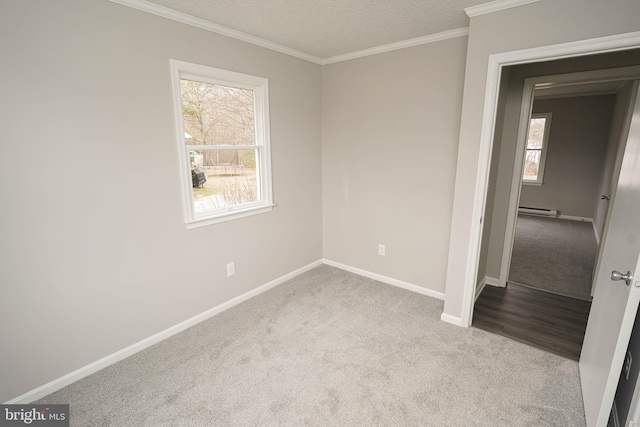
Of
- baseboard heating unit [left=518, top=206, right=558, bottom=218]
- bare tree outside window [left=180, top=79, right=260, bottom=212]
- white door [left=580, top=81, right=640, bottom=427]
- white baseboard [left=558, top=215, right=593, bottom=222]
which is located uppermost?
bare tree outside window [left=180, top=79, right=260, bottom=212]

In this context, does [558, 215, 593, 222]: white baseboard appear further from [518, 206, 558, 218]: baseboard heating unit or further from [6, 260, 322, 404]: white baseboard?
[6, 260, 322, 404]: white baseboard

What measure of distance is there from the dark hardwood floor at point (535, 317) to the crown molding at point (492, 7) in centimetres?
243

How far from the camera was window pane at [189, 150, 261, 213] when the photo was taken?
2.62 meters

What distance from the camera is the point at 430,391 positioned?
6.28 feet

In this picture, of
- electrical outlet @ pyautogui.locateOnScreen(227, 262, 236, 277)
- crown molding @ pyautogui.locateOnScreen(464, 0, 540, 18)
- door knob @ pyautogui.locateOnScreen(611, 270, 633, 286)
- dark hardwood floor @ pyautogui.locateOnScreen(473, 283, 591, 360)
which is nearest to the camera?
door knob @ pyautogui.locateOnScreen(611, 270, 633, 286)

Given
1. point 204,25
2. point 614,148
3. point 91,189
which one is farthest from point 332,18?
point 614,148

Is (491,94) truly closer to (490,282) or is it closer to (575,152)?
(490,282)

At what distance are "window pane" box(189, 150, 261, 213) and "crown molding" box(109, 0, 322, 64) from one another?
0.96 metres

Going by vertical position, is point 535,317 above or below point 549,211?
below

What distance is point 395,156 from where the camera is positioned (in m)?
3.15

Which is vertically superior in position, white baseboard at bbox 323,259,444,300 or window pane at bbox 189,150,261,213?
window pane at bbox 189,150,261,213

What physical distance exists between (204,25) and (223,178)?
48.0 inches

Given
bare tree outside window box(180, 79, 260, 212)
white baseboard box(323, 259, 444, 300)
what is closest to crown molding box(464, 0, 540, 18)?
bare tree outside window box(180, 79, 260, 212)

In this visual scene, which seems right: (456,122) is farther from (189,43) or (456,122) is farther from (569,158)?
(569,158)
